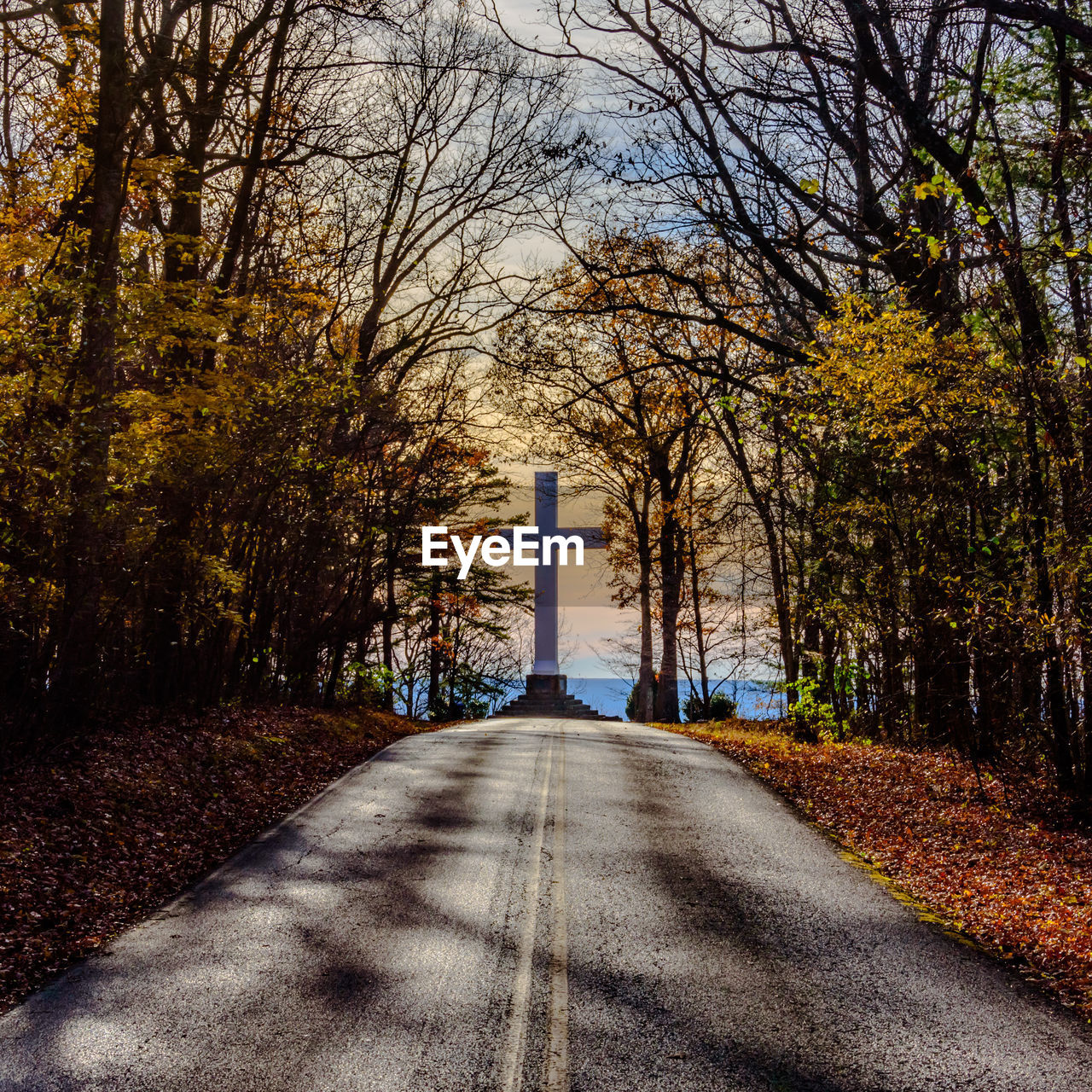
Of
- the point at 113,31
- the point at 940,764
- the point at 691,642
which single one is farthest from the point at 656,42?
the point at 691,642

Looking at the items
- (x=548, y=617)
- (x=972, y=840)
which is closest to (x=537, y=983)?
(x=972, y=840)

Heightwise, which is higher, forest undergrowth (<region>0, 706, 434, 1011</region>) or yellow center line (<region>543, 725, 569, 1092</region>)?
forest undergrowth (<region>0, 706, 434, 1011</region>)

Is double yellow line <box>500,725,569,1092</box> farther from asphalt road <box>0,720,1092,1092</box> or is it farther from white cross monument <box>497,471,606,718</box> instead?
white cross monument <box>497,471,606,718</box>

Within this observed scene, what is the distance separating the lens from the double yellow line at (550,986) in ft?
16.0

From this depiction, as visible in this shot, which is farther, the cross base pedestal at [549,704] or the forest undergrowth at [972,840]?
the cross base pedestal at [549,704]

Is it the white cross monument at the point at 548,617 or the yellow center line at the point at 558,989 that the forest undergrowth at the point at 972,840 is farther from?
the white cross monument at the point at 548,617

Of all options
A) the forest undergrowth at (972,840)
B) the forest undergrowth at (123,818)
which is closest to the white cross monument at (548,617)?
the forest undergrowth at (972,840)

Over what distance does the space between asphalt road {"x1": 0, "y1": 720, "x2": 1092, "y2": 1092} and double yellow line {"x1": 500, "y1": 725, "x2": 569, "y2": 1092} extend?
18 mm

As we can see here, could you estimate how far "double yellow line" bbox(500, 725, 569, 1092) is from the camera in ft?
16.0

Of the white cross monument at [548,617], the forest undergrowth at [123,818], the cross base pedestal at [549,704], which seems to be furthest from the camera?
the cross base pedestal at [549,704]

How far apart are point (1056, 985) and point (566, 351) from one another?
16.6 metres

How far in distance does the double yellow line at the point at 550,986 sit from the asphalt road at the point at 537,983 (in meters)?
0.02

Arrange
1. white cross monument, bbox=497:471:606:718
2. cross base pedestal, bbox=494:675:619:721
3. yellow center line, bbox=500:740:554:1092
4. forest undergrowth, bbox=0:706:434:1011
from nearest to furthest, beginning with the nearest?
yellow center line, bbox=500:740:554:1092 < forest undergrowth, bbox=0:706:434:1011 < white cross monument, bbox=497:471:606:718 < cross base pedestal, bbox=494:675:619:721

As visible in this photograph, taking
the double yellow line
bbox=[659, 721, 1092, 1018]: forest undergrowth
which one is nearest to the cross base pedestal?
bbox=[659, 721, 1092, 1018]: forest undergrowth
